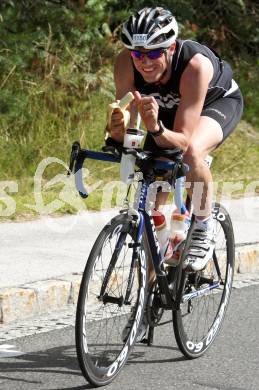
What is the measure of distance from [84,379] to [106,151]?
1.10m

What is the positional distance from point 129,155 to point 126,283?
2.03 ft

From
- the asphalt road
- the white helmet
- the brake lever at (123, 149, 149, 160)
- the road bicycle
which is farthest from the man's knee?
the asphalt road

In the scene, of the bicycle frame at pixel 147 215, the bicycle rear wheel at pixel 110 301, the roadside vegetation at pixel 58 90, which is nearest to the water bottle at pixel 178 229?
the bicycle frame at pixel 147 215

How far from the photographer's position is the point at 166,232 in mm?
5652

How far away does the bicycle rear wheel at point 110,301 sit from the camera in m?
4.94

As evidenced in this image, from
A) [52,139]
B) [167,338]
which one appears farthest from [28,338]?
[52,139]

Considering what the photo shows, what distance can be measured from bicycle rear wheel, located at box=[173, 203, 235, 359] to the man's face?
0.93m

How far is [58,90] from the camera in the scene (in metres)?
11.8

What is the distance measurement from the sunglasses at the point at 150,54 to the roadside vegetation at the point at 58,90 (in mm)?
4817

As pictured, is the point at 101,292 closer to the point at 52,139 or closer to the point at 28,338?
the point at 28,338

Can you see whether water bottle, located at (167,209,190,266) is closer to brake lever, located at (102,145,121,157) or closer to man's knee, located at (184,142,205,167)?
man's knee, located at (184,142,205,167)

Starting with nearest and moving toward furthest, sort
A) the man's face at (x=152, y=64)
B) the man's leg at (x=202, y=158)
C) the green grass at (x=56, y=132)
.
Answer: the man's face at (x=152, y=64)
the man's leg at (x=202, y=158)
the green grass at (x=56, y=132)

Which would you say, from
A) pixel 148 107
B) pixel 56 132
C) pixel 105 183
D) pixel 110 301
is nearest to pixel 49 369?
pixel 110 301

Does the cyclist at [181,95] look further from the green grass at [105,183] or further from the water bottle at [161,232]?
the green grass at [105,183]
